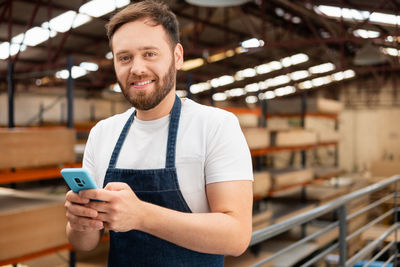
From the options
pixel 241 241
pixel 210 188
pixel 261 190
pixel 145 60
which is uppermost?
pixel 145 60

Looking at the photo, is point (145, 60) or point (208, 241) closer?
point (208, 241)

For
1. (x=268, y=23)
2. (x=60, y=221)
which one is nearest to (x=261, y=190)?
(x=60, y=221)

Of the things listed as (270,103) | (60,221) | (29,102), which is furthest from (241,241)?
(270,103)

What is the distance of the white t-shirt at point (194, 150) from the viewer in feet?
3.49

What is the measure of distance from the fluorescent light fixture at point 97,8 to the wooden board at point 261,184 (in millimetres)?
5169

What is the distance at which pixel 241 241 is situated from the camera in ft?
3.39

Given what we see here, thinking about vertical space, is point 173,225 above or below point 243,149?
below

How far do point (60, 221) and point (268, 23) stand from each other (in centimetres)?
1116

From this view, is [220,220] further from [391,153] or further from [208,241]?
[391,153]

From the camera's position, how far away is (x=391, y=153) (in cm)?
2245

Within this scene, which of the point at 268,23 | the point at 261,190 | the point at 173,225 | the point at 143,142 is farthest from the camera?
the point at 268,23

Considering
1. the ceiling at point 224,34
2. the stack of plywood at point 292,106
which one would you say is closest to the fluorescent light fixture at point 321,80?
the ceiling at point 224,34

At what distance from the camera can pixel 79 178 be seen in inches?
34.9

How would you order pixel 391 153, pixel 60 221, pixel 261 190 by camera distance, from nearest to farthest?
pixel 60 221 → pixel 261 190 → pixel 391 153
